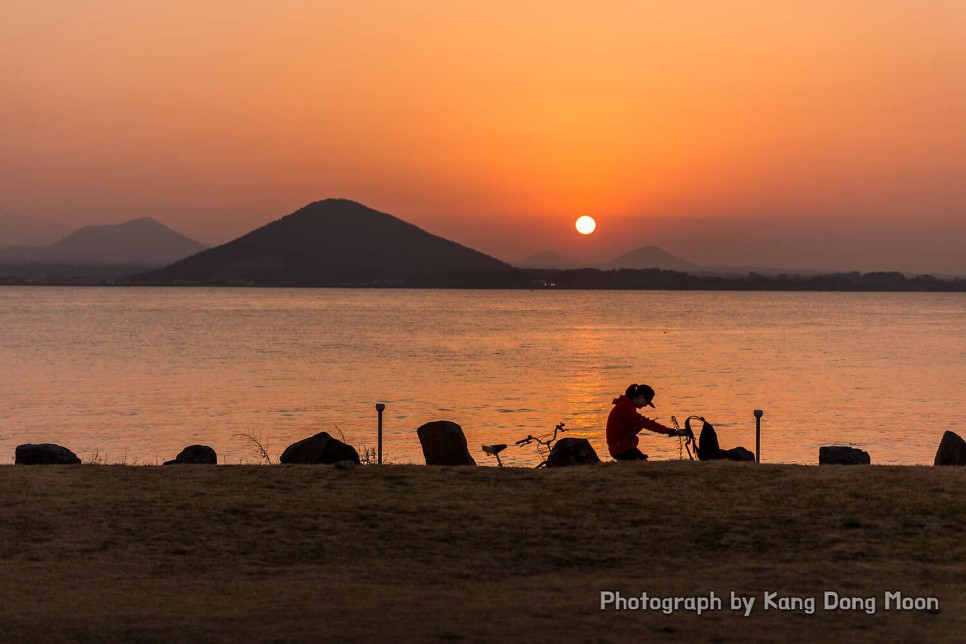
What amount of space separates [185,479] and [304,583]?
212 inches

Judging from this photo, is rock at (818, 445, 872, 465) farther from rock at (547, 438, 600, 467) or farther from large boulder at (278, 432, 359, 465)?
large boulder at (278, 432, 359, 465)

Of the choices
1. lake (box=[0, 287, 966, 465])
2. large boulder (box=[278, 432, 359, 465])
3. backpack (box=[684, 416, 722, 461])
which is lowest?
lake (box=[0, 287, 966, 465])

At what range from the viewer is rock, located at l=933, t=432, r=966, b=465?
758 inches

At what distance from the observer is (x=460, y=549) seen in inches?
476

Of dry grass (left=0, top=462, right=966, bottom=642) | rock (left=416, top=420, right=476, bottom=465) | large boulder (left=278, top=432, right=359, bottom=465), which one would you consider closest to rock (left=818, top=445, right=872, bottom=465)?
dry grass (left=0, top=462, right=966, bottom=642)

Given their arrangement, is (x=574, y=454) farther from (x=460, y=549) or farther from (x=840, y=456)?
(x=460, y=549)

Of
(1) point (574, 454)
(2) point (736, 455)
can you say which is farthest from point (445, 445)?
(2) point (736, 455)

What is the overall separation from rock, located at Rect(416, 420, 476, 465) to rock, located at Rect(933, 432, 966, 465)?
26.7ft

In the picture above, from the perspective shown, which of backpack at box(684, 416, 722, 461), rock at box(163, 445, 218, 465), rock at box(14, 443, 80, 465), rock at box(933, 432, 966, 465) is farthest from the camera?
rock at box(163, 445, 218, 465)

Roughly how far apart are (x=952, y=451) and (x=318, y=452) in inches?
427

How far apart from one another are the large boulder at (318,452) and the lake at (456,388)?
28.5 ft

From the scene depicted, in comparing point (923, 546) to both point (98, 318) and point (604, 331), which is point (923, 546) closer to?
point (604, 331)

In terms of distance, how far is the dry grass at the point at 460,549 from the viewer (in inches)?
364

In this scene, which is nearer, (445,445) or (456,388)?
(445,445)
